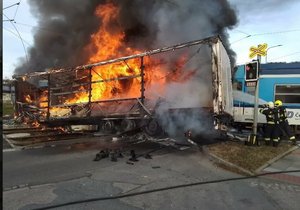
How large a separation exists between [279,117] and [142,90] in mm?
5169

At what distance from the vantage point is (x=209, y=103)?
1087 cm

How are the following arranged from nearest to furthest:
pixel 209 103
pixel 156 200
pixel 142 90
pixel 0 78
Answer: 1. pixel 0 78
2. pixel 156 200
3. pixel 209 103
4. pixel 142 90

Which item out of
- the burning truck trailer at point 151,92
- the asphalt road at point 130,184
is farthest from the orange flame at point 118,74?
the asphalt road at point 130,184

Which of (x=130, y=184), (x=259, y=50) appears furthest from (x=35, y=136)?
(x=259, y=50)

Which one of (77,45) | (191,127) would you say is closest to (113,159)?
(191,127)

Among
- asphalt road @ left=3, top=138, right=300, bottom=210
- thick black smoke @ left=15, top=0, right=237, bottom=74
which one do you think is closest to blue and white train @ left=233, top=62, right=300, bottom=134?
thick black smoke @ left=15, top=0, right=237, bottom=74

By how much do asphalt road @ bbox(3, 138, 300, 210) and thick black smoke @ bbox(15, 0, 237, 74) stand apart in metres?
4.85

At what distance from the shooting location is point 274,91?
56.5 ft

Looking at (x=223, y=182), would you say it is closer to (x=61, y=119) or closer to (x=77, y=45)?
(x=61, y=119)

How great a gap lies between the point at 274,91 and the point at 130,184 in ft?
38.9

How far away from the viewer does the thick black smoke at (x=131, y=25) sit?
1316cm

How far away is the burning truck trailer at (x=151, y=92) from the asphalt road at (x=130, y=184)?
1447mm

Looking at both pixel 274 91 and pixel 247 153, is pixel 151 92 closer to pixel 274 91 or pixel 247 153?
pixel 247 153

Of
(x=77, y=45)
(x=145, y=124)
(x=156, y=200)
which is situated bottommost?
(x=156, y=200)
